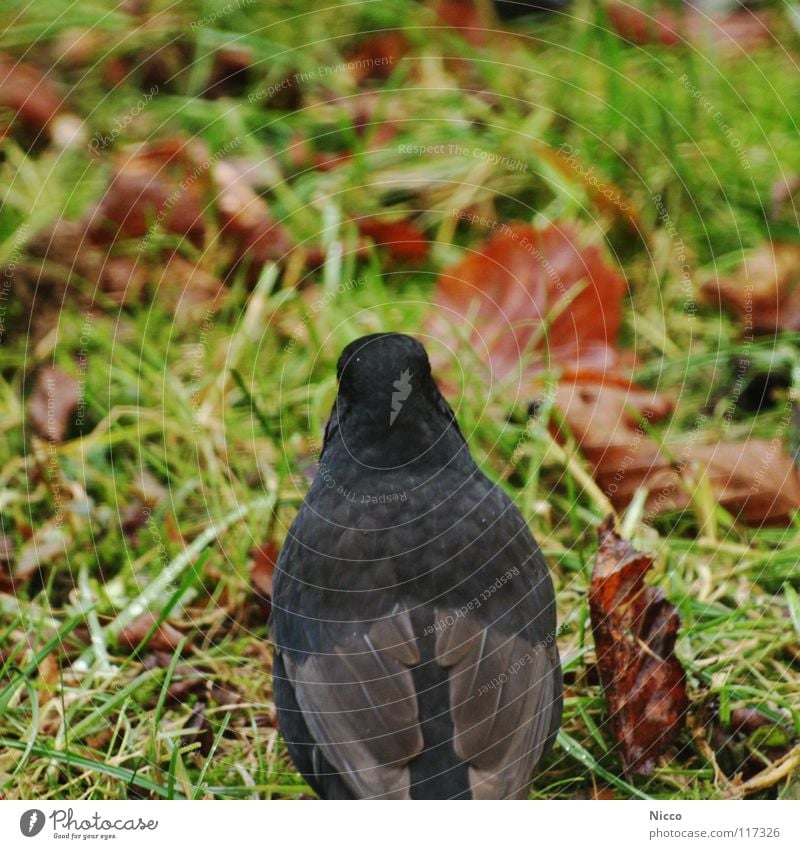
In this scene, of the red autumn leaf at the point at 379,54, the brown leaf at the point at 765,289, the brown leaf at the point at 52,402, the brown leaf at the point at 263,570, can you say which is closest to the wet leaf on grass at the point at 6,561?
the brown leaf at the point at 52,402

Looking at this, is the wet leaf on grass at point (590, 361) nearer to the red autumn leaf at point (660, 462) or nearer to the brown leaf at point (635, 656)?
the red autumn leaf at point (660, 462)

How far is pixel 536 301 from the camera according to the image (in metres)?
2.18

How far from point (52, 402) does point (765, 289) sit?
4.82ft

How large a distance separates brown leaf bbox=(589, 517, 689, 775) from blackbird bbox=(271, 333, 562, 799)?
0.10 meters

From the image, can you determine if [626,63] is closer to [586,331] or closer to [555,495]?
[586,331]

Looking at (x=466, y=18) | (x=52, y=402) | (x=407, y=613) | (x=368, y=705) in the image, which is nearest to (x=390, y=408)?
(x=407, y=613)

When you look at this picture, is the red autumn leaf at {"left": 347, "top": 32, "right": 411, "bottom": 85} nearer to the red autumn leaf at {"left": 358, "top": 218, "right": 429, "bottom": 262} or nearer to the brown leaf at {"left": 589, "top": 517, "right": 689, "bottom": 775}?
the red autumn leaf at {"left": 358, "top": 218, "right": 429, "bottom": 262}

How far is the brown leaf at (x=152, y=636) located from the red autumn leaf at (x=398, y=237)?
933mm

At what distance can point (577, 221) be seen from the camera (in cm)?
234

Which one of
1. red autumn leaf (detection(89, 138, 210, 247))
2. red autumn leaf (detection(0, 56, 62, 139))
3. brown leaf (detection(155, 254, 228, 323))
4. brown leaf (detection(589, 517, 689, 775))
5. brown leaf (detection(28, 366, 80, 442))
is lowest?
brown leaf (detection(589, 517, 689, 775))

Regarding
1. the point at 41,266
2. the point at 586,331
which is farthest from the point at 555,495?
the point at 41,266

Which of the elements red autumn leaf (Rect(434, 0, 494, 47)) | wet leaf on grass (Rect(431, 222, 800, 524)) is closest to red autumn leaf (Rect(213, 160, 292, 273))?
wet leaf on grass (Rect(431, 222, 800, 524))

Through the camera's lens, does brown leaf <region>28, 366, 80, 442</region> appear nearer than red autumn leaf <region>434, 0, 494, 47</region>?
Yes

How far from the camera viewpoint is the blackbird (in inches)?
55.2
